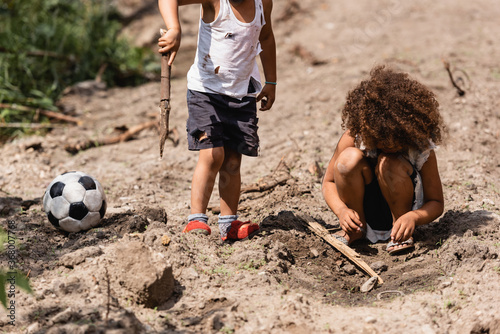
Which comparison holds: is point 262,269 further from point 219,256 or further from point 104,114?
point 104,114

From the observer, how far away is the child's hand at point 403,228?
123 inches

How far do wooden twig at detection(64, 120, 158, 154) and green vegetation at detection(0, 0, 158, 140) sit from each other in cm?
82

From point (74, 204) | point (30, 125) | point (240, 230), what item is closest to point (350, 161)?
point (240, 230)

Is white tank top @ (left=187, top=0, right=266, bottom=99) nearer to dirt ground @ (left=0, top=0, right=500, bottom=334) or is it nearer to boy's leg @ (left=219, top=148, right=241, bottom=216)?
boy's leg @ (left=219, top=148, right=241, bottom=216)

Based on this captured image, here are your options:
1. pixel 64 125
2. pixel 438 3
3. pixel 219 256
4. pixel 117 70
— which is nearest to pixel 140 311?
pixel 219 256

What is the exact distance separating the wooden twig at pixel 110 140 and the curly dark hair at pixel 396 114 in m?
2.96

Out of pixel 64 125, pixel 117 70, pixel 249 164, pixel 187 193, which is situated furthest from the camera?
pixel 117 70

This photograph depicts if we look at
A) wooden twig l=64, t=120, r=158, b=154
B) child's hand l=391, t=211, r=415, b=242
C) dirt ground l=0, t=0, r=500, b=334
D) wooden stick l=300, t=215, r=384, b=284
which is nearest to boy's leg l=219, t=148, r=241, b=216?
dirt ground l=0, t=0, r=500, b=334

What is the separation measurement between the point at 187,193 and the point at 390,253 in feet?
5.63

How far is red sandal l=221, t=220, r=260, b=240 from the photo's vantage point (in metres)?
3.30

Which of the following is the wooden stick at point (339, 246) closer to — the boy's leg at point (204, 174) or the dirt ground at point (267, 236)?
the dirt ground at point (267, 236)

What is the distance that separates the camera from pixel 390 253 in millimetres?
3416

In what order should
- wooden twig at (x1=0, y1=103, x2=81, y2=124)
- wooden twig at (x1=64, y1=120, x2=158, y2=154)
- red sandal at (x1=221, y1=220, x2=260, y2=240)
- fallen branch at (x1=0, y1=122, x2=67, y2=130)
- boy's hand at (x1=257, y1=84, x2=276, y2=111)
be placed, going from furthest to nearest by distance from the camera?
wooden twig at (x1=0, y1=103, x2=81, y2=124)
fallen branch at (x1=0, y1=122, x2=67, y2=130)
wooden twig at (x1=64, y1=120, x2=158, y2=154)
boy's hand at (x1=257, y1=84, x2=276, y2=111)
red sandal at (x1=221, y1=220, x2=260, y2=240)

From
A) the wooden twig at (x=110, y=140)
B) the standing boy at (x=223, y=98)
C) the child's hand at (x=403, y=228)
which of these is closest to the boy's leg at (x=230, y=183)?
the standing boy at (x=223, y=98)
